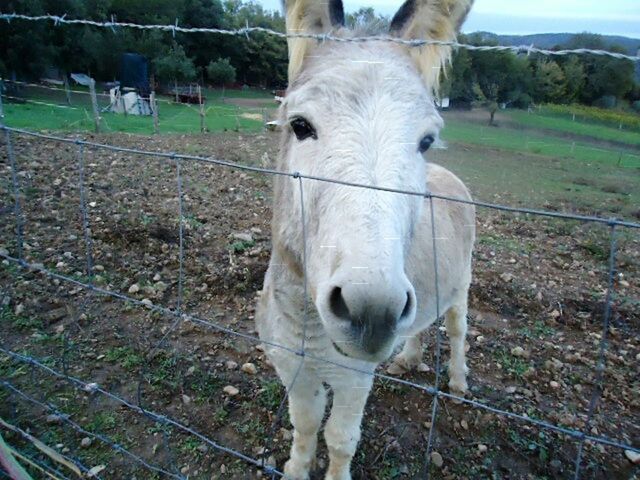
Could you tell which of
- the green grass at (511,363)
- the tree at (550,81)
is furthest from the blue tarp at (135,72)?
the green grass at (511,363)

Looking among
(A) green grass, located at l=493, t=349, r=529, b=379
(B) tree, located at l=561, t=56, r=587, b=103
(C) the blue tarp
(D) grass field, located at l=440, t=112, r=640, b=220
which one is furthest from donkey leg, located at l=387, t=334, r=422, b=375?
(C) the blue tarp

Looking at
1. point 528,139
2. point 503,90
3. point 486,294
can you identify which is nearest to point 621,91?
point 503,90

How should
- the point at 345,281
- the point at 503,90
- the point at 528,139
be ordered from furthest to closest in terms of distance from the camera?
A: the point at 528,139 < the point at 503,90 < the point at 345,281

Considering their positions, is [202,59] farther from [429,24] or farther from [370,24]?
[429,24]

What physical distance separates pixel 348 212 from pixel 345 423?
1617 mm

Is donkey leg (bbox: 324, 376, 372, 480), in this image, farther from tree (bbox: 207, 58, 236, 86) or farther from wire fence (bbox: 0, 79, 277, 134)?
tree (bbox: 207, 58, 236, 86)

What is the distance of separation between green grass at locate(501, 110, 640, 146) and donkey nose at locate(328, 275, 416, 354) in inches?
1084

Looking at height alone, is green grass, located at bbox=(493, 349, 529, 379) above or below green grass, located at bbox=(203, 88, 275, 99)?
below

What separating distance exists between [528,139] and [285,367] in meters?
33.7

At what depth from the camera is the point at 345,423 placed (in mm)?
2535

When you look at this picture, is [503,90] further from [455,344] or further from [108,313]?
[108,313]

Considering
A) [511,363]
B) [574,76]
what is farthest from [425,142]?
[574,76]

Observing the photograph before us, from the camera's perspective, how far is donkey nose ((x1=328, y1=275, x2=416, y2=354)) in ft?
4.12

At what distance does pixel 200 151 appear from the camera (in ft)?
35.5
